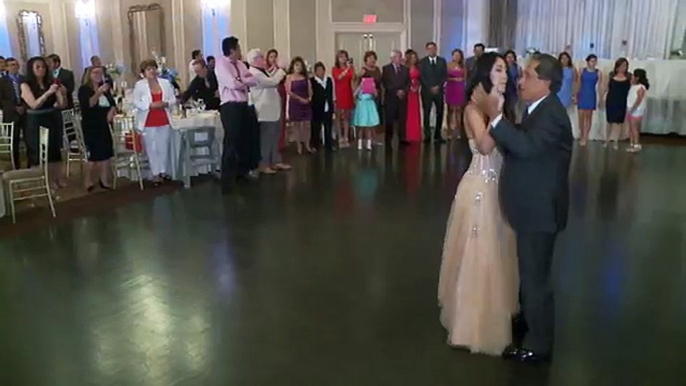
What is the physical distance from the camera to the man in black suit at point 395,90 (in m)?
11.4

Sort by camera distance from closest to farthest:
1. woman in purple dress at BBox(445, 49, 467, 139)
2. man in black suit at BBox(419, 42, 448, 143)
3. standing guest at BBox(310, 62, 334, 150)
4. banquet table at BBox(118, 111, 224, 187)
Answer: banquet table at BBox(118, 111, 224, 187) → standing guest at BBox(310, 62, 334, 150) → man in black suit at BBox(419, 42, 448, 143) → woman in purple dress at BBox(445, 49, 467, 139)

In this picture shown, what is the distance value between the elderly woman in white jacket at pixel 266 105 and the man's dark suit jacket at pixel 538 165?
5409 millimetres

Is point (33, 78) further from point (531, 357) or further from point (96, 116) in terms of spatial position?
point (531, 357)

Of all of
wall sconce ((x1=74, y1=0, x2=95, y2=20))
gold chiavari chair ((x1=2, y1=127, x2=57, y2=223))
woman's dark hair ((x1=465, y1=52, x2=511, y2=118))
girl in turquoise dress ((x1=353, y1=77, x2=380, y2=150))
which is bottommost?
gold chiavari chair ((x1=2, y1=127, x2=57, y2=223))

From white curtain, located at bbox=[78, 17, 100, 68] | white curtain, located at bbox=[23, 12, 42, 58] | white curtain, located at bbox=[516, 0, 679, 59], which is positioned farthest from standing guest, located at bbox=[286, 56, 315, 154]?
white curtain, located at bbox=[516, 0, 679, 59]

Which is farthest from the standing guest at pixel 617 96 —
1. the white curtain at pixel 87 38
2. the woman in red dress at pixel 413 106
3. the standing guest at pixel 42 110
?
the white curtain at pixel 87 38

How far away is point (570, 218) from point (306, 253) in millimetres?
2583

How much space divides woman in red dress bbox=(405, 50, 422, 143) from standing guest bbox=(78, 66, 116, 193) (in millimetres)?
5303

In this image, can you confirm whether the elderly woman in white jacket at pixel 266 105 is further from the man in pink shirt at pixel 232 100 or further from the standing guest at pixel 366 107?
the standing guest at pixel 366 107

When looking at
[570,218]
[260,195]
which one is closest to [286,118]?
[260,195]

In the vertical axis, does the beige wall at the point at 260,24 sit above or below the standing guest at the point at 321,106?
above

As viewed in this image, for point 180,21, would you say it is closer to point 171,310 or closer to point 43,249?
point 43,249

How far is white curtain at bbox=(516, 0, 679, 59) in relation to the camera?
1355 centimetres

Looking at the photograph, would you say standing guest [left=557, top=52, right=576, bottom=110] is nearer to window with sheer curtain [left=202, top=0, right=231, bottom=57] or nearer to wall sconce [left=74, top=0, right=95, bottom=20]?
window with sheer curtain [left=202, top=0, right=231, bottom=57]
